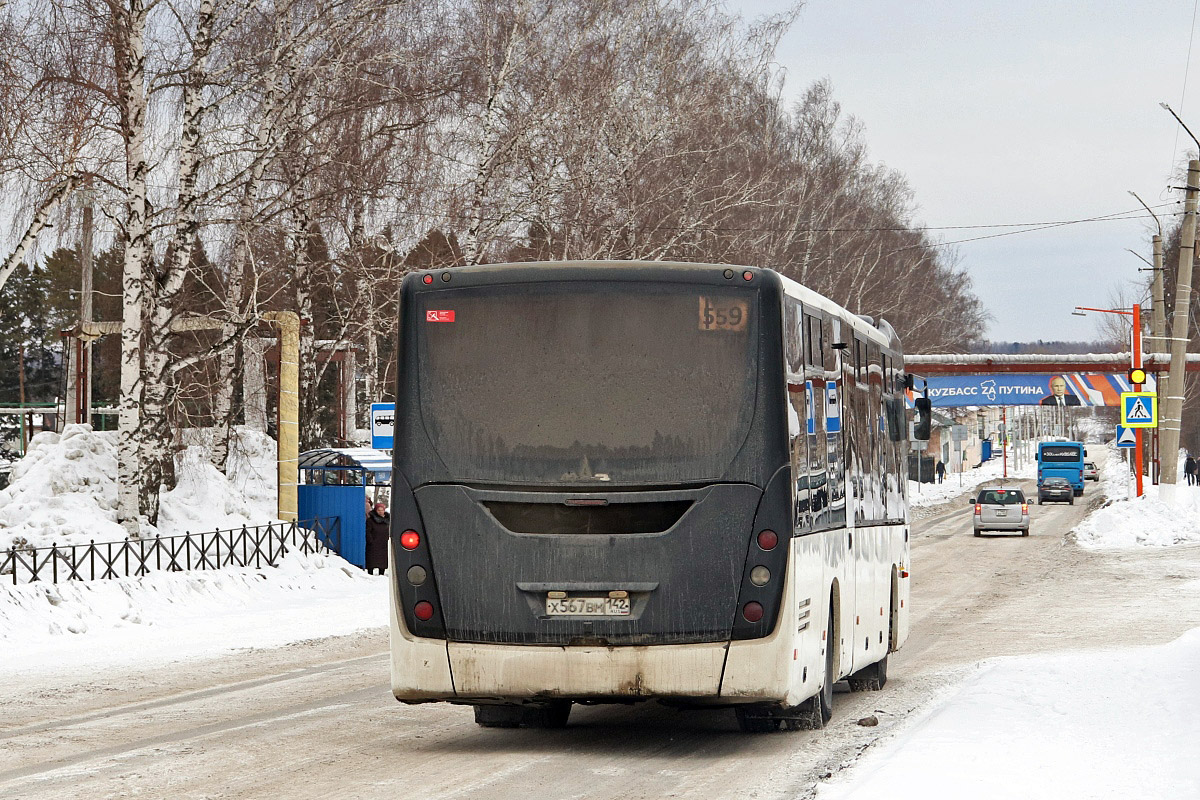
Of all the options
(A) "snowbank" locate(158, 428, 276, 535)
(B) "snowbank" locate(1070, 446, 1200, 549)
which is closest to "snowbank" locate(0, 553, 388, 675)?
(A) "snowbank" locate(158, 428, 276, 535)

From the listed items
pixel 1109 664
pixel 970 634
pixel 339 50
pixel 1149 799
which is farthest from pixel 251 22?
pixel 1149 799

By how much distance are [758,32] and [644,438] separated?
1753 inches

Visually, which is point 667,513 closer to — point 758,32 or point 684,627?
point 684,627

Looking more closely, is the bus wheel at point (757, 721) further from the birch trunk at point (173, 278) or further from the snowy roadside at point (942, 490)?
the snowy roadside at point (942, 490)

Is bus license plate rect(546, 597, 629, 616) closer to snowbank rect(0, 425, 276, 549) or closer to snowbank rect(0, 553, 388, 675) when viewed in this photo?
snowbank rect(0, 553, 388, 675)

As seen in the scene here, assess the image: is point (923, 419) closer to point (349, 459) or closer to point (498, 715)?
point (498, 715)

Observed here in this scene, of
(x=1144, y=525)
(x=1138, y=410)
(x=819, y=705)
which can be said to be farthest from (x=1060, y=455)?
(x=819, y=705)

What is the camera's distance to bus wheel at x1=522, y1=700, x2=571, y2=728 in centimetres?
1083

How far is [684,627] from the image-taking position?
9133mm

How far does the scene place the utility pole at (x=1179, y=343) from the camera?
39.7 metres

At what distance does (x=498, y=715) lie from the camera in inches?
422

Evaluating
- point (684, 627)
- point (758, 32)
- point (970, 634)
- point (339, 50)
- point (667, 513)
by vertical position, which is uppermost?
point (758, 32)

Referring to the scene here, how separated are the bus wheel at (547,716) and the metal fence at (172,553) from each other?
10210mm

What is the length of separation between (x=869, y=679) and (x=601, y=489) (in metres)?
5.62
